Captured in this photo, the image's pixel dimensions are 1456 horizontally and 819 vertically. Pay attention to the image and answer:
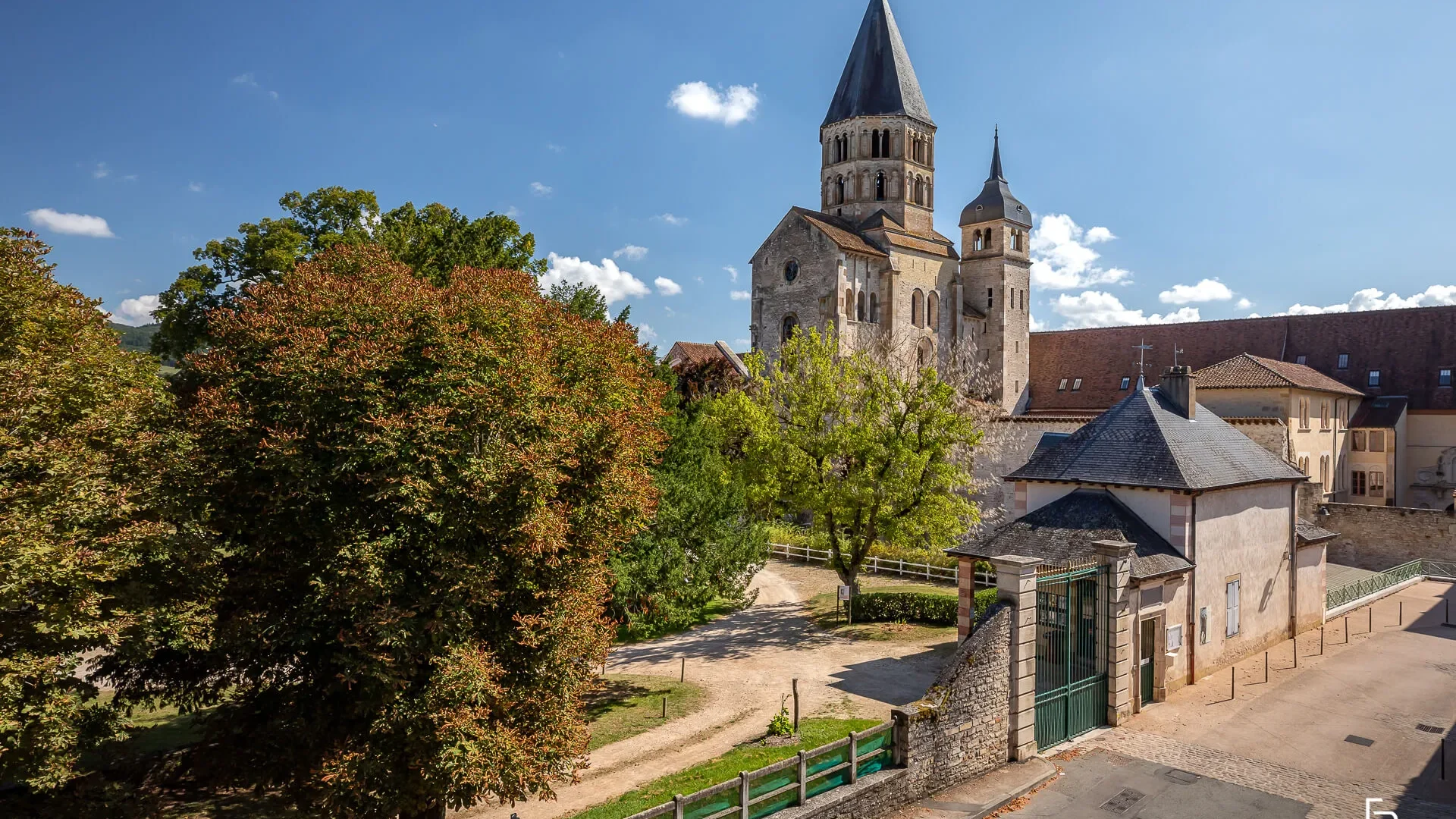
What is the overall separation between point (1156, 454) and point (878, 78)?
37.7 metres

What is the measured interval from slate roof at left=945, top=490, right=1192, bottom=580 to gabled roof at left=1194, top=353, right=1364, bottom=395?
2124 cm

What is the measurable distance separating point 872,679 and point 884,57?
42.2 metres

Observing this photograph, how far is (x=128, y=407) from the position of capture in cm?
1139

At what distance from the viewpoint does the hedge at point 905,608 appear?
24578 mm

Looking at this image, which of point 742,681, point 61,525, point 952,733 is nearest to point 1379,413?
point 742,681

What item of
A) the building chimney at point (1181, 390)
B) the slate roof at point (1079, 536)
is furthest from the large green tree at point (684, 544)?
the building chimney at point (1181, 390)

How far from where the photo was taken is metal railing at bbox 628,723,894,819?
10.4 meters

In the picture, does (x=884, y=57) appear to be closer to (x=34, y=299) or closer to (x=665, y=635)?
(x=665, y=635)

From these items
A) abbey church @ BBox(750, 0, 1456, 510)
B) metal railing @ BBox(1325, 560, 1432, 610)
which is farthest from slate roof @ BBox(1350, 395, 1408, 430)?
metal railing @ BBox(1325, 560, 1432, 610)

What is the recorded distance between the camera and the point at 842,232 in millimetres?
46281

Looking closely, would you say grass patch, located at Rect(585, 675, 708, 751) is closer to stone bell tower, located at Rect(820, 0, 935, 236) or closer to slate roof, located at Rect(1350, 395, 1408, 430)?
stone bell tower, located at Rect(820, 0, 935, 236)

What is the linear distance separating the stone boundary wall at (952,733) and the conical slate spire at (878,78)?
4194cm

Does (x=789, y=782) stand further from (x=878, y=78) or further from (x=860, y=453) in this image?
(x=878, y=78)

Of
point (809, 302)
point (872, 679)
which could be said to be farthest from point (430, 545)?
point (809, 302)
